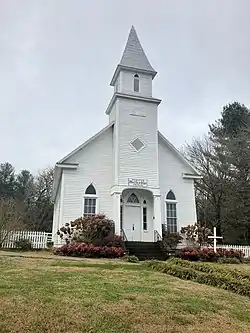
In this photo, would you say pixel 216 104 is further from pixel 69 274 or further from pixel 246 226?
pixel 69 274

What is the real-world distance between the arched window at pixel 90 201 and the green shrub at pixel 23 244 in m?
3.49

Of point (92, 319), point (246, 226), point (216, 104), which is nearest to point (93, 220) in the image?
point (92, 319)

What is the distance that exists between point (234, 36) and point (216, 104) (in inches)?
991

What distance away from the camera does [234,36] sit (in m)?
16.6

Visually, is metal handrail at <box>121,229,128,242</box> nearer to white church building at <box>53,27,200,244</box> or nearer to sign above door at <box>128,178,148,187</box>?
white church building at <box>53,27,200,244</box>

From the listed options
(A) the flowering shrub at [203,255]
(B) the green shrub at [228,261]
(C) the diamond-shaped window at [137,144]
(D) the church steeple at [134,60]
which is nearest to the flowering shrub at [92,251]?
(A) the flowering shrub at [203,255]

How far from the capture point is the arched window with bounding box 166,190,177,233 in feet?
68.2

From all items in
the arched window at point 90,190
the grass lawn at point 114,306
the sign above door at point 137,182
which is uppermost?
the sign above door at point 137,182

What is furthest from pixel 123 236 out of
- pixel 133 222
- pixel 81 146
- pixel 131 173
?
pixel 81 146

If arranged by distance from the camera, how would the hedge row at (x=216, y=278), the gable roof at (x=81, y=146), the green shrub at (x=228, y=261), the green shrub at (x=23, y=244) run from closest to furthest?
the hedge row at (x=216, y=278) → the green shrub at (x=228, y=261) → the green shrub at (x=23, y=244) → the gable roof at (x=81, y=146)

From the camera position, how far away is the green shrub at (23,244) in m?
18.7

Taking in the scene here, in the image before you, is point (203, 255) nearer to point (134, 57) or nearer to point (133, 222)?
point (133, 222)

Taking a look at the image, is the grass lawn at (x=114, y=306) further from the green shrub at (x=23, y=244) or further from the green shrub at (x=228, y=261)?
the green shrub at (x=23, y=244)

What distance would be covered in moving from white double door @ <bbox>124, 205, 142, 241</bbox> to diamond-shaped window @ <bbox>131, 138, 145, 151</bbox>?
3.54 metres
